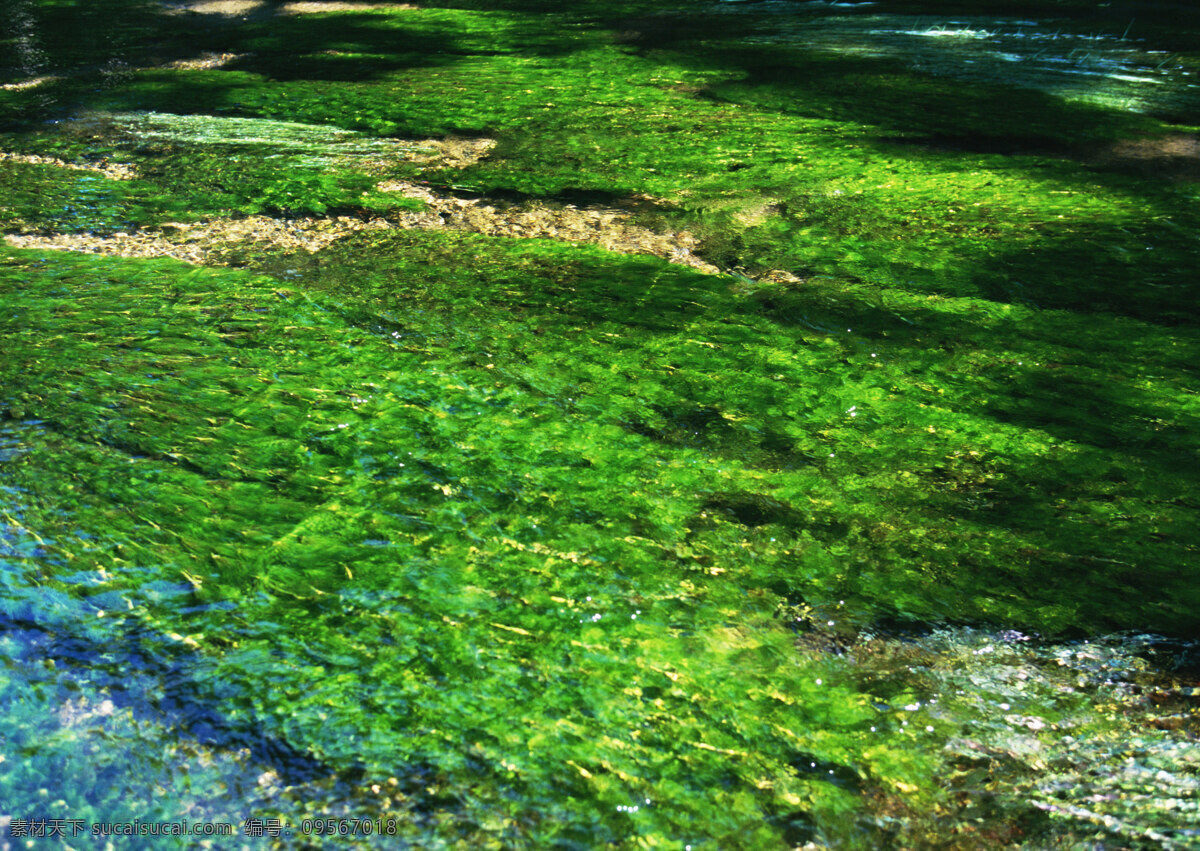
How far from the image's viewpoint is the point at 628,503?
2.27 metres

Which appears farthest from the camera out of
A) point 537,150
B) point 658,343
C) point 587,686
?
point 537,150

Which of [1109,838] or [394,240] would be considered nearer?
[1109,838]

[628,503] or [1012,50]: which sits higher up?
[1012,50]

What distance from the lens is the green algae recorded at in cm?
164

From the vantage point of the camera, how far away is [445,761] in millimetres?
1649

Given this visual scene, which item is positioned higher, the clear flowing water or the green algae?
the clear flowing water

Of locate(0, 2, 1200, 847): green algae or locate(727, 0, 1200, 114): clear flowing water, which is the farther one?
locate(727, 0, 1200, 114): clear flowing water

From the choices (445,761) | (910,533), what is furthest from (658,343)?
(445,761)

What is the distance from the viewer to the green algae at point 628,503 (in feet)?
5.39

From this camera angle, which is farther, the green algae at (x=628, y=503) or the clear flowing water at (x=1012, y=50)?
the clear flowing water at (x=1012, y=50)

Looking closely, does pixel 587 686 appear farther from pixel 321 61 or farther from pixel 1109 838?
pixel 321 61

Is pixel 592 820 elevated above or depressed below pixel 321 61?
below

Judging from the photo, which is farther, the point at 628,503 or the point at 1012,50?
the point at 1012,50

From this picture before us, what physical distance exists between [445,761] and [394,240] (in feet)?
7.92
